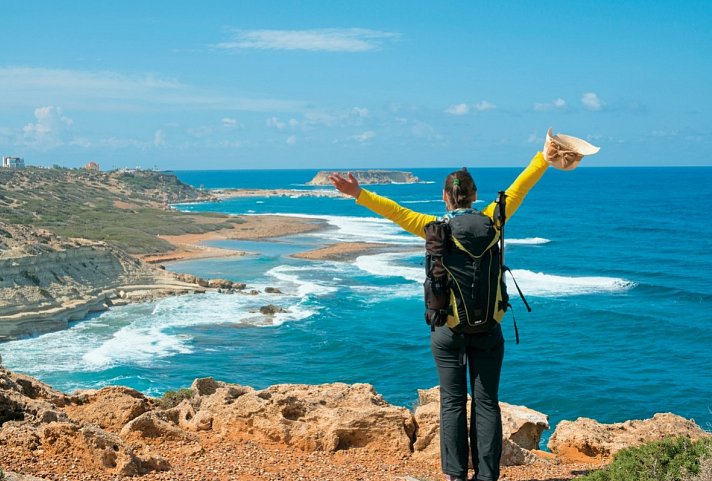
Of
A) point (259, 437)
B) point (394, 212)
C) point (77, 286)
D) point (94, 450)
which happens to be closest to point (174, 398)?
point (259, 437)

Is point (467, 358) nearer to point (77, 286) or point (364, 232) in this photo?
point (77, 286)

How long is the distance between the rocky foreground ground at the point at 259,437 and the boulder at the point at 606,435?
13 millimetres

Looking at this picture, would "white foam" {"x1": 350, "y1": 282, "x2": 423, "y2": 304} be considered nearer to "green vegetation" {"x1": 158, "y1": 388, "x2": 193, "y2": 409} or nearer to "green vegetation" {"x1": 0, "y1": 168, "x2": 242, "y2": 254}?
"green vegetation" {"x1": 0, "y1": 168, "x2": 242, "y2": 254}

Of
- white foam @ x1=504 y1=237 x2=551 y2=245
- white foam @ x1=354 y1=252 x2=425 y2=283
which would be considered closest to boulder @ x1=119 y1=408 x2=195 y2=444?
white foam @ x1=354 y1=252 x2=425 y2=283

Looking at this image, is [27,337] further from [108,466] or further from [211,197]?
[211,197]

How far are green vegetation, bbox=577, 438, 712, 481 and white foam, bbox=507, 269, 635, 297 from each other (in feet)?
100

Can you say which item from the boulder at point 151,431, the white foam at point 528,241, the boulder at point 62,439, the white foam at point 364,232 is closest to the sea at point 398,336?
the white foam at point 528,241

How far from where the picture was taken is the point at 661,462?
5945 millimetres

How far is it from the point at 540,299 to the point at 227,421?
29.7 metres

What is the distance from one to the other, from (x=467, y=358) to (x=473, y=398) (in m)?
0.33

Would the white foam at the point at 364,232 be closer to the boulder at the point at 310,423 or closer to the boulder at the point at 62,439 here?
the boulder at the point at 310,423

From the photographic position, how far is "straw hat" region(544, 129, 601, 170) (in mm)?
5230

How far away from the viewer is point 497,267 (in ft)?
16.3

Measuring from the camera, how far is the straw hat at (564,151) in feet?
17.2
